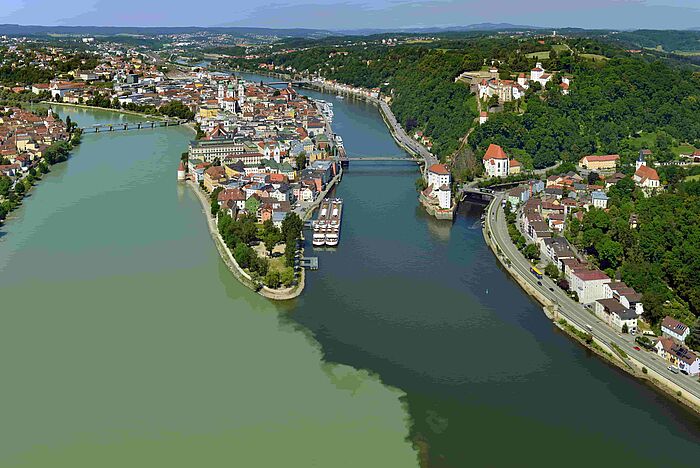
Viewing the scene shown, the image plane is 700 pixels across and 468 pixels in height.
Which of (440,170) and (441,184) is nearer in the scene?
(441,184)

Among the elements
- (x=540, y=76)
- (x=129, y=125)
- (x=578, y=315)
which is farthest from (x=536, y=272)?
(x=129, y=125)

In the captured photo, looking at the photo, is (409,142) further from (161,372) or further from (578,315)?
(161,372)

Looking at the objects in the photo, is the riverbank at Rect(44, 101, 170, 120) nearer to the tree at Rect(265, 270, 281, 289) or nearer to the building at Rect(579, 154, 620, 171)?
the building at Rect(579, 154, 620, 171)

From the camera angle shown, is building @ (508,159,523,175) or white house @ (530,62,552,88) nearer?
building @ (508,159,523,175)

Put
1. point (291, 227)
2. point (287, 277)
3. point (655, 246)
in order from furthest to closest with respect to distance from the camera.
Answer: point (291, 227), point (655, 246), point (287, 277)

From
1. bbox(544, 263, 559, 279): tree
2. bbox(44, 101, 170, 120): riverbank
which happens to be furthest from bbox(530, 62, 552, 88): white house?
bbox(44, 101, 170, 120): riverbank

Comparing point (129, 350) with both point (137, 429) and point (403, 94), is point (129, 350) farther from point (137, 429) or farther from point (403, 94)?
point (403, 94)

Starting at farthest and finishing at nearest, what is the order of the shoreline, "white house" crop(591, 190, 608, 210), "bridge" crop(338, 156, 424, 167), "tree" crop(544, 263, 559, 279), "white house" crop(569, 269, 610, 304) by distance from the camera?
"bridge" crop(338, 156, 424, 167), "white house" crop(591, 190, 608, 210), "tree" crop(544, 263, 559, 279), "white house" crop(569, 269, 610, 304), the shoreline
